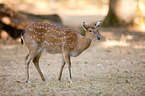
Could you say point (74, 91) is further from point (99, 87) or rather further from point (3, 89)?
point (3, 89)

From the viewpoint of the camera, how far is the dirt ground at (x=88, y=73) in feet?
17.4

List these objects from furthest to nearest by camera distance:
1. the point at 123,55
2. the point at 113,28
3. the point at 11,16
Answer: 1. the point at 113,28
2. the point at 11,16
3. the point at 123,55

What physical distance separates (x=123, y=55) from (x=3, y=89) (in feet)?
16.0

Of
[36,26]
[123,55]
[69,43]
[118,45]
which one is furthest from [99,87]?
[118,45]

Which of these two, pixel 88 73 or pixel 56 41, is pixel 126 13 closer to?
pixel 88 73

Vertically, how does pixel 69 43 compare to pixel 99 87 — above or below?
above

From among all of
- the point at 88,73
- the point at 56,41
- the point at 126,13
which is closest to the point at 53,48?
the point at 56,41

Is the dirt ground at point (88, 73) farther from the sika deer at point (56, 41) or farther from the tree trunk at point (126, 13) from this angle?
the tree trunk at point (126, 13)

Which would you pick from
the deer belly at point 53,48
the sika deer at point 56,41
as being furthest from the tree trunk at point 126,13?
the deer belly at point 53,48

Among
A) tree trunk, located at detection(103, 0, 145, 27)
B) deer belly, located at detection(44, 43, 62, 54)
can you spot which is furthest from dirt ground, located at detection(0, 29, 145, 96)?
tree trunk, located at detection(103, 0, 145, 27)

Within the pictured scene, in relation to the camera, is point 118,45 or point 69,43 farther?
point 118,45

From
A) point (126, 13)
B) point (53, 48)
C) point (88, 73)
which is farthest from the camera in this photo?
point (126, 13)

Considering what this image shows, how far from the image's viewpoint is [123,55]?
882 centimetres

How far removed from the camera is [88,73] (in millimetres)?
6754
